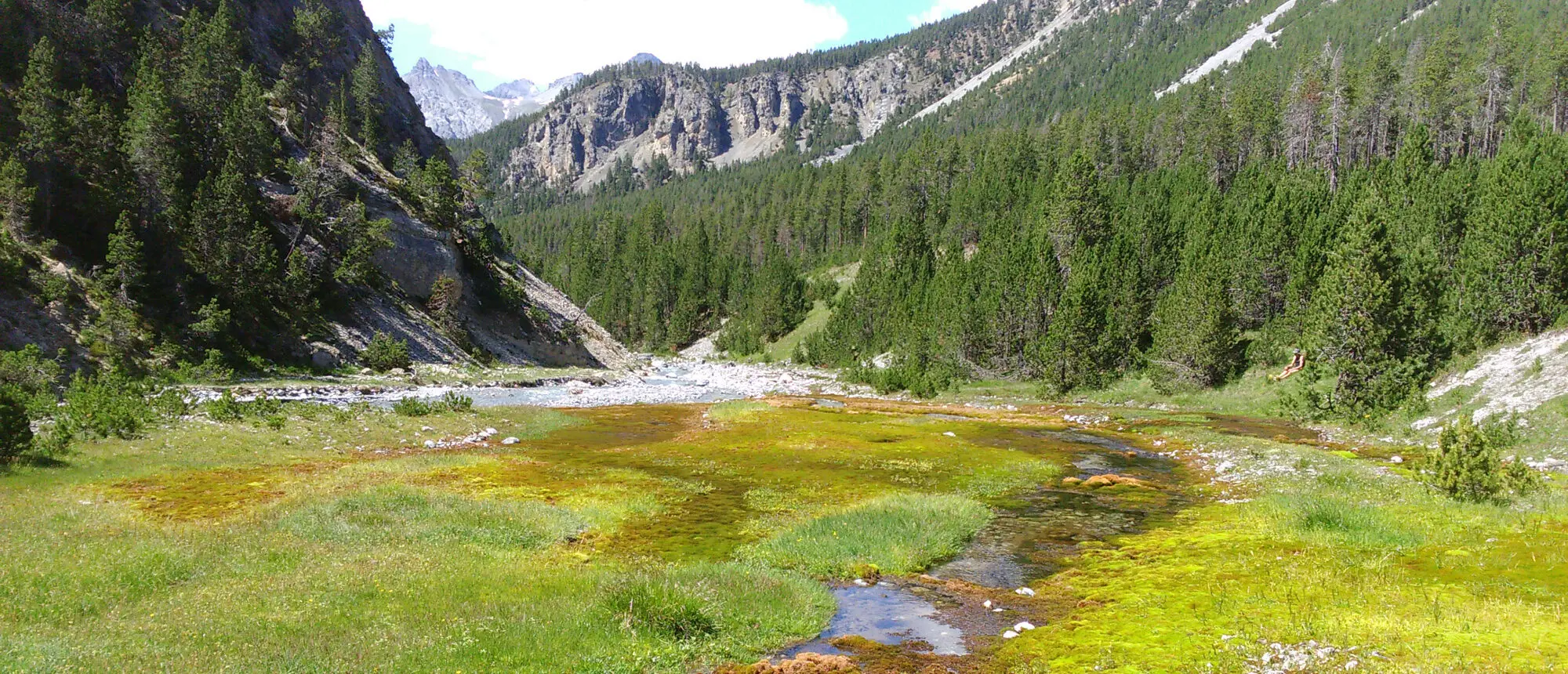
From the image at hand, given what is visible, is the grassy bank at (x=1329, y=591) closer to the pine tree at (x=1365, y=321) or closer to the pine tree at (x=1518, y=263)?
the pine tree at (x=1365, y=321)

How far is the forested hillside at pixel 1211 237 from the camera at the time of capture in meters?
42.9

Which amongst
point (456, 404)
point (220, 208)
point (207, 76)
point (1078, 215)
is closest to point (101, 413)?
point (456, 404)

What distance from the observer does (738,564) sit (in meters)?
16.3

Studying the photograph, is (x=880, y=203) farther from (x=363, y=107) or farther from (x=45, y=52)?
(x=45, y=52)

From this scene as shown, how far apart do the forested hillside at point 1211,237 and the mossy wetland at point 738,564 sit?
21227mm

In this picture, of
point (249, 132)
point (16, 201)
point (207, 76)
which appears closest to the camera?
point (16, 201)

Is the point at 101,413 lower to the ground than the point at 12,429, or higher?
lower

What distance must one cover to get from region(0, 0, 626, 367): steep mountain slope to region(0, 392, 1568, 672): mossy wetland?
22.3 m

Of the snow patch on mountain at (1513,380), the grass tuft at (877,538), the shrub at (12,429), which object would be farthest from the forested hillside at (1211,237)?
the shrub at (12,429)

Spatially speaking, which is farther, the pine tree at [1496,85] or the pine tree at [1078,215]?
the pine tree at [1496,85]

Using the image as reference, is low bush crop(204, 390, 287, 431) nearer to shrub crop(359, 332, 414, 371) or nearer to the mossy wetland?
the mossy wetland

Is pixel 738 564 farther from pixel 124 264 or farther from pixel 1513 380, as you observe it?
pixel 124 264

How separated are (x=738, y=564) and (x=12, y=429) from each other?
2163 cm

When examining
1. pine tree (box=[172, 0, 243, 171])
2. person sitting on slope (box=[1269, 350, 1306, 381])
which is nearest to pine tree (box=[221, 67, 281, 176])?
pine tree (box=[172, 0, 243, 171])
